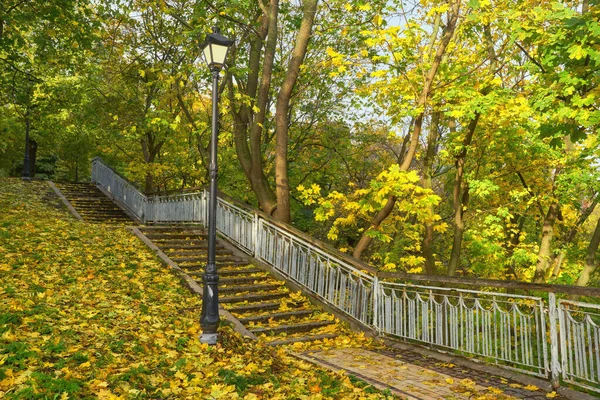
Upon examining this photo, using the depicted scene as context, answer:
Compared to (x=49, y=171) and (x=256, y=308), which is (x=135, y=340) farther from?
(x=49, y=171)

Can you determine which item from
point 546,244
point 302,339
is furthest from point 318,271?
point 546,244

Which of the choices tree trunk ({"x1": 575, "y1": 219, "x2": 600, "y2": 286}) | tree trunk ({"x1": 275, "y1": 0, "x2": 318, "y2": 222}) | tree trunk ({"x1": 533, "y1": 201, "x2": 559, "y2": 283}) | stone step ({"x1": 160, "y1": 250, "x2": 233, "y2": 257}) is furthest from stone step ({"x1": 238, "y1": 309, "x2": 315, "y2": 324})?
tree trunk ({"x1": 533, "y1": 201, "x2": 559, "y2": 283})

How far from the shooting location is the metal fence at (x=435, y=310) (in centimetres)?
542

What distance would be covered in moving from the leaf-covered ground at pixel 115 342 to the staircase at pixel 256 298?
26.9 inches

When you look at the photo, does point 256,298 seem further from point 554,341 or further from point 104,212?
point 104,212

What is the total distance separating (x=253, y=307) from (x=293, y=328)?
98 cm

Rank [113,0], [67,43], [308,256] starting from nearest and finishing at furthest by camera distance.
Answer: [308,256] < [113,0] < [67,43]

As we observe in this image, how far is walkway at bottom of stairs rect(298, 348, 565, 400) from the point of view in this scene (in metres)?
5.29

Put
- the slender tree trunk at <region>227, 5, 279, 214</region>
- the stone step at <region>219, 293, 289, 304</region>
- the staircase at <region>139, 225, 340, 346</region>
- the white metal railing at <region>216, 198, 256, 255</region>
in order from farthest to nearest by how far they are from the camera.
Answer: the white metal railing at <region>216, 198, 256, 255</region>
the slender tree trunk at <region>227, 5, 279, 214</region>
the stone step at <region>219, 293, 289, 304</region>
the staircase at <region>139, 225, 340, 346</region>

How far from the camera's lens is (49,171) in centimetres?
3322

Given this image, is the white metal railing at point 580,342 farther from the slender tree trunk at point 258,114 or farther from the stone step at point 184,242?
the stone step at point 184,242

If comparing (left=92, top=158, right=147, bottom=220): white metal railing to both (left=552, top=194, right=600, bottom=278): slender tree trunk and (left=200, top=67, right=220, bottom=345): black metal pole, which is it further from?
(left=552, top=194, right=600, bottom=278): slender tree trunk

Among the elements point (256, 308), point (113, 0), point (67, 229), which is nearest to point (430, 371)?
point (256, 308)

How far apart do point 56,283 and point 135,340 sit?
275 centimetres
